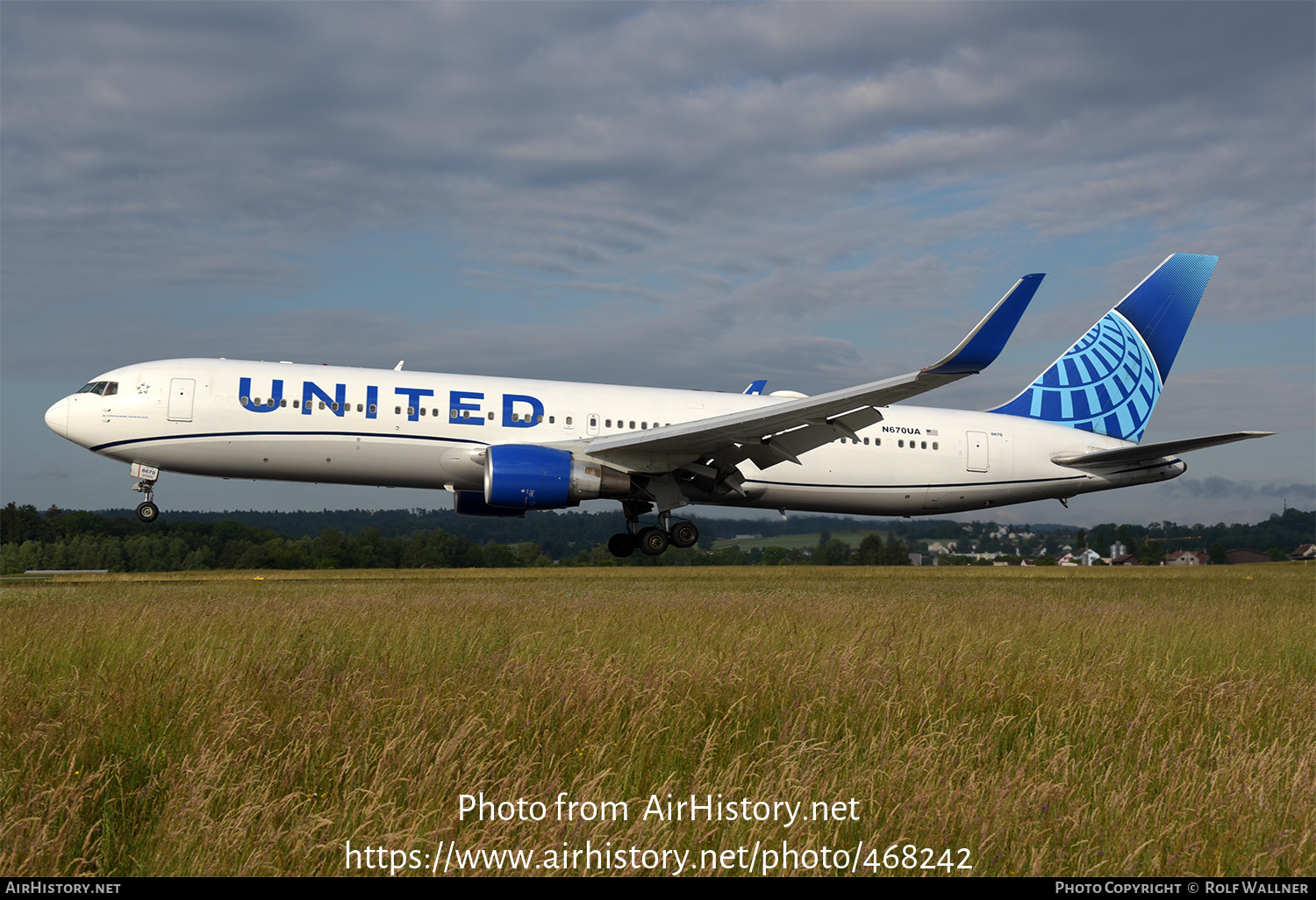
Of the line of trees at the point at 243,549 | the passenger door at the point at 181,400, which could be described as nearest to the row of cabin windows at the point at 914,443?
the passenger door at the point at 181,400

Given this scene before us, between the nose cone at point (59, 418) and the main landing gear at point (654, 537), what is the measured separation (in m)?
14.4

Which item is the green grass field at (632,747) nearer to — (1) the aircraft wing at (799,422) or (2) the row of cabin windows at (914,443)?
(1) the aircraft wing at (799,422)

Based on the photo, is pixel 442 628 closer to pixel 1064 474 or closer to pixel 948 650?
pixel 948 650

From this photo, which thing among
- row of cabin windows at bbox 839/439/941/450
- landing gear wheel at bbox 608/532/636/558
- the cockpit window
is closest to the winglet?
row of cabin windows at bbox 839/439/941/450

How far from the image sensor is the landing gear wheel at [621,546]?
1008 inches

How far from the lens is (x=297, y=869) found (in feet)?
13.2

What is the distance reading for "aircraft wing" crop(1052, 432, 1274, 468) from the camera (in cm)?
2497

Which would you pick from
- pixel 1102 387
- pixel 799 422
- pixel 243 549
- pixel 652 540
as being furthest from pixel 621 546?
pixel 243 549

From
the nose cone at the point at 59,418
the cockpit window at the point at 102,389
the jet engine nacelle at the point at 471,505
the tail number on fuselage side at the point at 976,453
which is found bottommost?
the jet engine nacelle at the point at 471,505

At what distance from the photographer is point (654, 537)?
2473cm

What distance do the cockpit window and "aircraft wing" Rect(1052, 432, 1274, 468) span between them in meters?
27.5

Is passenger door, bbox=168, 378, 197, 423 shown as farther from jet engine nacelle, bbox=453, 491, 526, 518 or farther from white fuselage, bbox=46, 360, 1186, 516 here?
jet engine nacelle, bbox=453, 491, 526, 518
